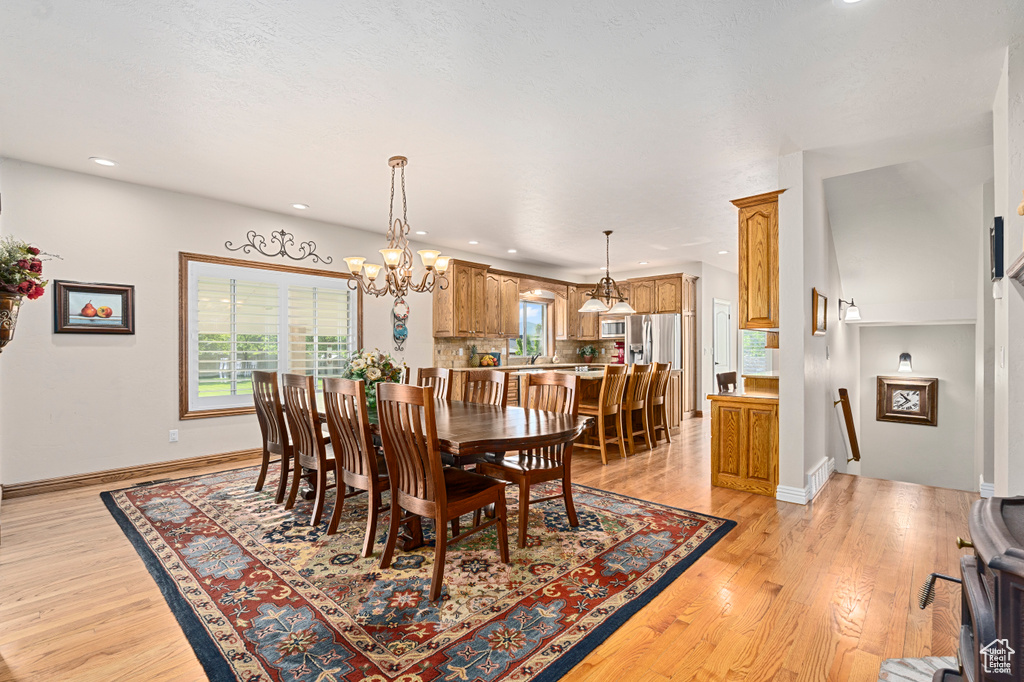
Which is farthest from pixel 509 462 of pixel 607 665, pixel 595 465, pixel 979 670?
pixel 979 670

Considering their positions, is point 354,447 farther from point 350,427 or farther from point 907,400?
point 907,400

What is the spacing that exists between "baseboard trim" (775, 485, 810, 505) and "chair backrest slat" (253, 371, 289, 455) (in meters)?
3.75

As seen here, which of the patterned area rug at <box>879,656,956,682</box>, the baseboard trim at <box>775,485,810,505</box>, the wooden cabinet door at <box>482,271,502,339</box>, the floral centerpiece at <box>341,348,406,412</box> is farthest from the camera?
the wooden cabinet door at <box>482,271,502,339</box>

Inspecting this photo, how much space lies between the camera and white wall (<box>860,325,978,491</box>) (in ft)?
20.1

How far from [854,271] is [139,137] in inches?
277

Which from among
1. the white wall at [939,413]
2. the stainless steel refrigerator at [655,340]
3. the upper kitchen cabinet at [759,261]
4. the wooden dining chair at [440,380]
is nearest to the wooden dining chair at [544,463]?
the wooden dining chair at [440,380]

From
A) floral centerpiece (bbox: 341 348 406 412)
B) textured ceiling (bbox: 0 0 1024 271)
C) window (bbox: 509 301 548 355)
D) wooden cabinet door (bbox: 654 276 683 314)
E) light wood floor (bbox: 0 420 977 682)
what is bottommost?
light wood floor (bbox: 0 420 977 682)

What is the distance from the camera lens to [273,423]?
12.0 feet

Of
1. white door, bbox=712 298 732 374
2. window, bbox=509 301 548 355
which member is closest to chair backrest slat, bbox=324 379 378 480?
window, bbox=509 301 548 355

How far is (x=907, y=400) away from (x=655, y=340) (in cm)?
342

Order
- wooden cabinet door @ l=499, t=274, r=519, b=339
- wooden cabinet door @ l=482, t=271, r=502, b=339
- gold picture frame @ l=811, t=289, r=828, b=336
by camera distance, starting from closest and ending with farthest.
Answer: gold picture frame @ l=811, t=289, r=828, b=336 < wooden cabinet door @ l=482, t=271, r=502, b=339 < wooden cabinet door @ l=499, t=274, r=519, b=339

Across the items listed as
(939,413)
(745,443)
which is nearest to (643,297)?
(939,413)

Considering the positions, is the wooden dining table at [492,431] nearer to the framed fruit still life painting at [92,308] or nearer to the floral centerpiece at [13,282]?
the floral centerpiece at [13,282]

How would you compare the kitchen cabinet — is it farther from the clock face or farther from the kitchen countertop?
the clock face
